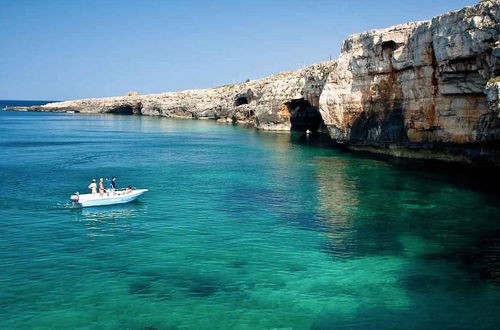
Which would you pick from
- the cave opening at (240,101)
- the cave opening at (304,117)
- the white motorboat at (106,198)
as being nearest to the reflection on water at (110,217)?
the white motorboat at (106,198)

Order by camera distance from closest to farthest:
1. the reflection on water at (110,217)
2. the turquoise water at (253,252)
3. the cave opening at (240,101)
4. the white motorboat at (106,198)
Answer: the turquoise water at (253,252) < the reflection on water at (110,217) < the white motorboat at (106,198) < the cave opening at (240,101)

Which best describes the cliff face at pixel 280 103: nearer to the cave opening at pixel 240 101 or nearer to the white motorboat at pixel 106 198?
the cave opening at pixel 240 101

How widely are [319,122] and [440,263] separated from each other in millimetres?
89457

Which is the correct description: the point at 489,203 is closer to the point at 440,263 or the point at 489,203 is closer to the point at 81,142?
the point at 440,263

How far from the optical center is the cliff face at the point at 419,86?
1742 inches

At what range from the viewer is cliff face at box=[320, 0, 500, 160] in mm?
44250

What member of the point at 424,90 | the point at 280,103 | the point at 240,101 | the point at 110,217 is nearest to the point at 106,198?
the point at 110,217

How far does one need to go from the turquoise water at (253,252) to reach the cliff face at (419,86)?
6.62 metres

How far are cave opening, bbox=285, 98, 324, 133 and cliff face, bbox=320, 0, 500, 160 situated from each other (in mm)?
37751

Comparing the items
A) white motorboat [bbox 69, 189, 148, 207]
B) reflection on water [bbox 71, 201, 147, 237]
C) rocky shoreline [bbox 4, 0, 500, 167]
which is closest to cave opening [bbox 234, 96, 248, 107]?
rocky shoreline [bbox 4, 0, 500, 167]

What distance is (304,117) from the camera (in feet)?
379

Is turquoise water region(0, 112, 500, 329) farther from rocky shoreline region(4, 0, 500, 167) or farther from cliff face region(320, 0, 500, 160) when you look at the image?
cliff face region(320, 0, 500, 160)

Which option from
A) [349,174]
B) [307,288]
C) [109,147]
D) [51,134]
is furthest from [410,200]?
[51,134]

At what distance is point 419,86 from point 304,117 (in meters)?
58.9
